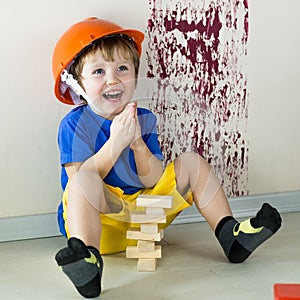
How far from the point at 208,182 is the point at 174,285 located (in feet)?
0.87

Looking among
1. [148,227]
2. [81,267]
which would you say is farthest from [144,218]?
[81,267]

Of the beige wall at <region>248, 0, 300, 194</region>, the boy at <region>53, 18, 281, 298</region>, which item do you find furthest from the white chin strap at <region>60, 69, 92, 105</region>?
the beige wall at <region>248, 0, 300, 194</region>

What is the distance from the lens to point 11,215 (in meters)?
1.79

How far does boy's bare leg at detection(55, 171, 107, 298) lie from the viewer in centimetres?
138

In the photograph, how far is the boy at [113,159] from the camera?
1562mm

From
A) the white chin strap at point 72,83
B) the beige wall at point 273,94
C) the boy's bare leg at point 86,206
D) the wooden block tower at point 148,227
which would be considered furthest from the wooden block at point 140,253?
the beige wall at point 273,94

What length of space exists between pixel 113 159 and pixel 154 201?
12 centimetres

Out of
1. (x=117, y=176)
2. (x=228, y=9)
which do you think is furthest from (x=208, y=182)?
(x=228, y=9)

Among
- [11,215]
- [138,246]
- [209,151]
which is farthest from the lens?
[209,151]

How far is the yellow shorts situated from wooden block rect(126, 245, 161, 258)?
48 millimetres

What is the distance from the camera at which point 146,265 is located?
158 centimetres

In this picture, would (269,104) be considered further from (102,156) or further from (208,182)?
(102,156)

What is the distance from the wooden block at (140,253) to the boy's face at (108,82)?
27 cm

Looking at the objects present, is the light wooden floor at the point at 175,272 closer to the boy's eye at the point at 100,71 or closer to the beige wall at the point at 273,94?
the beige wall at the point at 273,94
